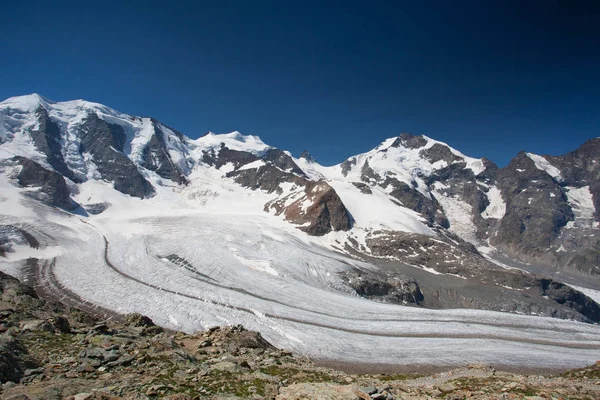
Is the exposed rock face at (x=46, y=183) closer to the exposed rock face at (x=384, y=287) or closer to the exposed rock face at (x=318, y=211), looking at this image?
the exposed rock face at (x=318, y=211)

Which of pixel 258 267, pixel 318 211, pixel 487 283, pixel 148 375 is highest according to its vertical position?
pixel 318 211

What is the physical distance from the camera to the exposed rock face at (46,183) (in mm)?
141250

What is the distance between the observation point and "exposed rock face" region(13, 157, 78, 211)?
141250mm

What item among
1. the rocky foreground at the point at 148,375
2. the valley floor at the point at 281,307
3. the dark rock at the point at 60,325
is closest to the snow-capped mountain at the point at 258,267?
the valley floor at the point at 281,307

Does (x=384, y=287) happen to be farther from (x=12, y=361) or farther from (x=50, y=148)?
(x=50, y=148)

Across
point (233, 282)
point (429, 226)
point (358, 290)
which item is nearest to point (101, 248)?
point (233, 282)

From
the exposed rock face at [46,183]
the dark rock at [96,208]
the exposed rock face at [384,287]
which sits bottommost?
the exposed rock face at [384,287]

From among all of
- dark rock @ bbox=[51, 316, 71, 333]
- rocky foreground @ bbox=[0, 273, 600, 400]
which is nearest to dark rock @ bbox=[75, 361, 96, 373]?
rocky foreground @ bbox=[0, 273, 600, 400]

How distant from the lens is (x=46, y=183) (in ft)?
477

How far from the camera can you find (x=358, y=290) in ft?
282

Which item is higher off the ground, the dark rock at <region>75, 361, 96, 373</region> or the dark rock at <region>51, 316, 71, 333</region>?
the dark rock at <region>75, 361, 96, 373</region>

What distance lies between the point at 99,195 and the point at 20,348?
186 meters

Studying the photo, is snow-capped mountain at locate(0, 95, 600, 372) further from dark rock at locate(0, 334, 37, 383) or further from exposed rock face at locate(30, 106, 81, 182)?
dark rock at locate(0, 334, 37, 383)

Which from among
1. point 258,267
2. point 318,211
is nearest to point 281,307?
point 258,267
